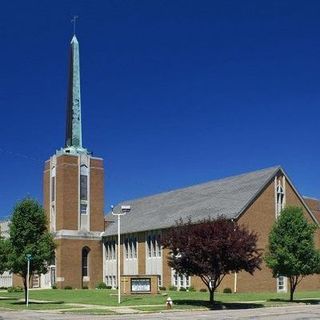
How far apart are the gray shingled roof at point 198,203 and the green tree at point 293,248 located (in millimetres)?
13288

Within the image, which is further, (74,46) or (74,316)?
(74,46)

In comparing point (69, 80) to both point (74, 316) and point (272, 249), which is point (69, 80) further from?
point (74, 316)

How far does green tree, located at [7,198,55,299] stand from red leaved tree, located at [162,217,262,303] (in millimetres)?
9105

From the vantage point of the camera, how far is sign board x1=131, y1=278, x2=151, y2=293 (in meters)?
50.5

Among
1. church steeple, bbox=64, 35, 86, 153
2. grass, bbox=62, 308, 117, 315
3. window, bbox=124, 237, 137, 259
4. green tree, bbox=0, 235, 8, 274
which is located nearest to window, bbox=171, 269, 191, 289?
window, bbox=124, 237, 137, 259

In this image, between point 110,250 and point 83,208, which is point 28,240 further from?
point 83,208

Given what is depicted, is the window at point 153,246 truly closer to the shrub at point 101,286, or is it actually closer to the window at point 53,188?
the shrub at point 101,286

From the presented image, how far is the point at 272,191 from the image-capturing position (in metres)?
61.4

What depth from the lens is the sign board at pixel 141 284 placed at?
50.5 m

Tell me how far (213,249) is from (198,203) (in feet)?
91.7

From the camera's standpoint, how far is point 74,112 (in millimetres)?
77812

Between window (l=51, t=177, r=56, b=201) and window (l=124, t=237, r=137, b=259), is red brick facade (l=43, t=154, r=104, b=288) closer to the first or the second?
window (l=51, t=177, r=56, b=201)

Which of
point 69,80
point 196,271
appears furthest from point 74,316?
point 69,80

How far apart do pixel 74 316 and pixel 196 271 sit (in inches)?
392
